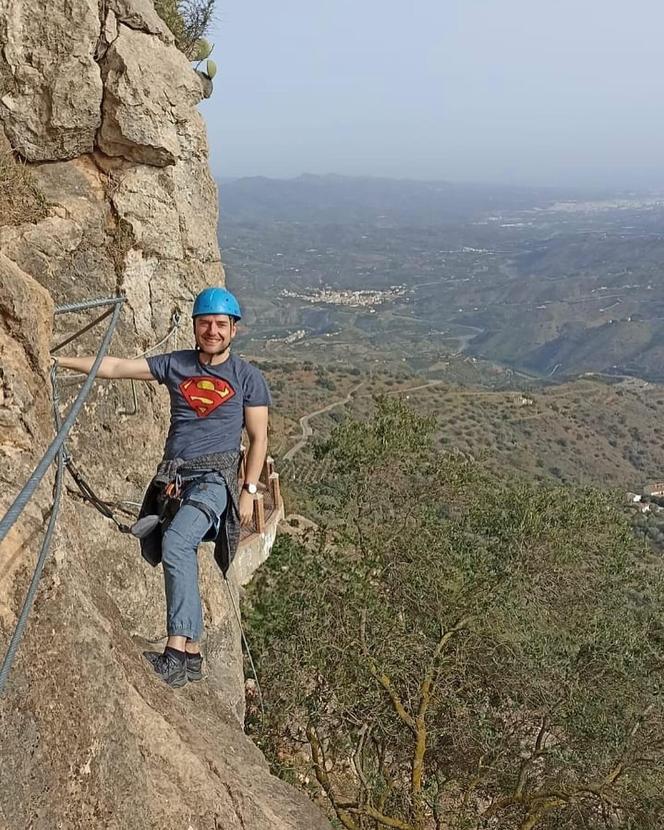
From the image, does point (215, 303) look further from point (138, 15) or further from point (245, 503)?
point (138, 15)

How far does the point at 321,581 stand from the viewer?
41.4ft

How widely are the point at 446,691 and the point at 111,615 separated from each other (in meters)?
7.80

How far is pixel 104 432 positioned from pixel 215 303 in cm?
281

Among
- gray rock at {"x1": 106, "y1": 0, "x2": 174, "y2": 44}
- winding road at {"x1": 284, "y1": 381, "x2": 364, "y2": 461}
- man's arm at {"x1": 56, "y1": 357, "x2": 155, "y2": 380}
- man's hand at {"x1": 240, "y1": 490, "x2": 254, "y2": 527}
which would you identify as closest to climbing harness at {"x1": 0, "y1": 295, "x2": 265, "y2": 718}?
man's arm at {"x1": 56, "y1": 357, "x2": 155, "y2": 380}

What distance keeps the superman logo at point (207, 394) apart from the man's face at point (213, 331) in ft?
0.78

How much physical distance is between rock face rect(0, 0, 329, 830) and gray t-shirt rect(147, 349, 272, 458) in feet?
3.08

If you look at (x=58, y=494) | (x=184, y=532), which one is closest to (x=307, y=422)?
(x=184, y=532)

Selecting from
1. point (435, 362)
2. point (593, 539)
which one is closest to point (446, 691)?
point (593, 539)

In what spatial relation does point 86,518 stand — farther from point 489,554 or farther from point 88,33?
point 489,554

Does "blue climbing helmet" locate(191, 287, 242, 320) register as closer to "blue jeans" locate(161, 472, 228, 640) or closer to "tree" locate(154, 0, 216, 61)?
"blue jeans" locate(161, 472, 228, 640)

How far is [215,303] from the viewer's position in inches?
206

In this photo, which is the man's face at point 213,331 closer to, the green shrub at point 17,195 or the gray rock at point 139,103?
the green shrub at point 17,195

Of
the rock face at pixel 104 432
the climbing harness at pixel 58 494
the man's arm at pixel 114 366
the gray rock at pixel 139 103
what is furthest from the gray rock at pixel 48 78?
the man's arm at pixel 114 366

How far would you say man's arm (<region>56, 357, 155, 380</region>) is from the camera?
533cm
